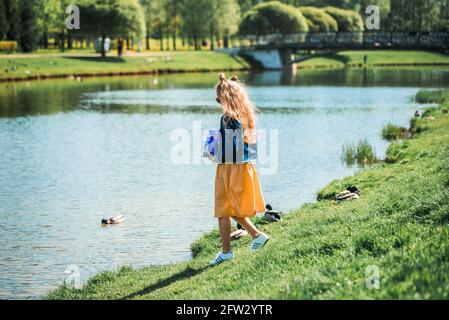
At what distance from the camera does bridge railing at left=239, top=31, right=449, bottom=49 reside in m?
98.6

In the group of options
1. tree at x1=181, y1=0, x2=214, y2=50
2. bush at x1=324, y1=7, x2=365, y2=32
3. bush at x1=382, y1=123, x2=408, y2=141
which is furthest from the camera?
bush at x1=324, y1=7, x2=365, y2=32

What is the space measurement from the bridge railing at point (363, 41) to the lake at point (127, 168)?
33.0m

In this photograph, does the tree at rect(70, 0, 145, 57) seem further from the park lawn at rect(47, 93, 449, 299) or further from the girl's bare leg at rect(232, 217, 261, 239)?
the girl's bare leg at rect(232, 217, 261, 239)

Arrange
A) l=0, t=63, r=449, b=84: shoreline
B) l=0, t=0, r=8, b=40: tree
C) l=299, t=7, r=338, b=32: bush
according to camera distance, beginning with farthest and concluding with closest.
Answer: l=299, t=7, r=338, b=32: bush < l=0, t=0, r=8, b=40: tree < l=0, t=63, r=449, b=84: shoreline

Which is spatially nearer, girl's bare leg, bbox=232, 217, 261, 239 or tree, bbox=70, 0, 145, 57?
girl's bare leg, bbox=232, 217, 261, 239

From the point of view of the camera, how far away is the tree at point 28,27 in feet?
315

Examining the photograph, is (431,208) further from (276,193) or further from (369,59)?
(369,59)

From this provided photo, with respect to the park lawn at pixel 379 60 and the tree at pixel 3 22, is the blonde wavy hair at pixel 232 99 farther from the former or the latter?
the park lawn at pixel 379 60

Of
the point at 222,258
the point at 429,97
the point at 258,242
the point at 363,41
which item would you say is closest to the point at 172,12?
the point at 363,41

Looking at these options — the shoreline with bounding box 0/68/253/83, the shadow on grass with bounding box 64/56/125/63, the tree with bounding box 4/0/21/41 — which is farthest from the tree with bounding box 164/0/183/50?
the tree with bounding box 4/0/21/41

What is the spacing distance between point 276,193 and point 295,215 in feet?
19.5
